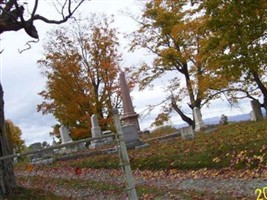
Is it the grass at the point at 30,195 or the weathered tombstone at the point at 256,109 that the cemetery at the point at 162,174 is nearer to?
the grass at the point at 30,195

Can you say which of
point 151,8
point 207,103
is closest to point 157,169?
point 207,103

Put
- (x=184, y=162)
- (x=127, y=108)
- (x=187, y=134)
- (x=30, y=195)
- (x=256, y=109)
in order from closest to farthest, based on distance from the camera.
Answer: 1. (x=30, y=195)
2. (x=184, y=162)
3. (x=187, y=134)
4. (x=256, y=109)
5. (x=127, y=108)

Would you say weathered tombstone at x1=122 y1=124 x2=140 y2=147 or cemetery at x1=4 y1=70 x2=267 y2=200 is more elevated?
weathered tombstone at x1=122 y1=124 x2=140 y2=147

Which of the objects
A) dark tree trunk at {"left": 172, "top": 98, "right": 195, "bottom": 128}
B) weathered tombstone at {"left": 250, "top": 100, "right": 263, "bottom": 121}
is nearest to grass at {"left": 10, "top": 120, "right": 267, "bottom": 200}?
weathered tombstone at {"left": 250, "top": 100, "right": 263, "bottom": 121}

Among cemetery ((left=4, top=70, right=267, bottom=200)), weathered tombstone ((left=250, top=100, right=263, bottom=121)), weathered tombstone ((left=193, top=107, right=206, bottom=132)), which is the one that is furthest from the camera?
weathered tombstone ((left=193, top=107, right=206, bottom=132))

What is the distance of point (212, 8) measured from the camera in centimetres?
2042

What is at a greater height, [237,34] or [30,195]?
[237,34]

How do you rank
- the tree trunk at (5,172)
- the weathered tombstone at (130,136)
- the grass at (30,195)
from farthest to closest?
the weathered tombstone at (130,136) → the grass at (30,195) → the tree trunk at (5,172)

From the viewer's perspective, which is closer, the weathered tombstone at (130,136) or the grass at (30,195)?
the grass at (30,195)

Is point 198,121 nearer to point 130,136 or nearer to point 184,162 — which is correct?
point 130,136

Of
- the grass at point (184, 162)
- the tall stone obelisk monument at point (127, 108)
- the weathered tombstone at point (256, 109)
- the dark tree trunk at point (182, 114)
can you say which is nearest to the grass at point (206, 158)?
the grass at point (184, 162)

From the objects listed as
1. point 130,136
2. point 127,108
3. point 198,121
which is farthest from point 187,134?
point 198,121

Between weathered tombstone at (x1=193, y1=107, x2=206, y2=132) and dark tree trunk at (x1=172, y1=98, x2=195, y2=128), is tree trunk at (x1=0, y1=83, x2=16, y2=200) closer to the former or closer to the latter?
weathered tombstone at (x1=193, y1=107, x2=206, y2=132)

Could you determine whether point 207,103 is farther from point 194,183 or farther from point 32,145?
point 194,183
